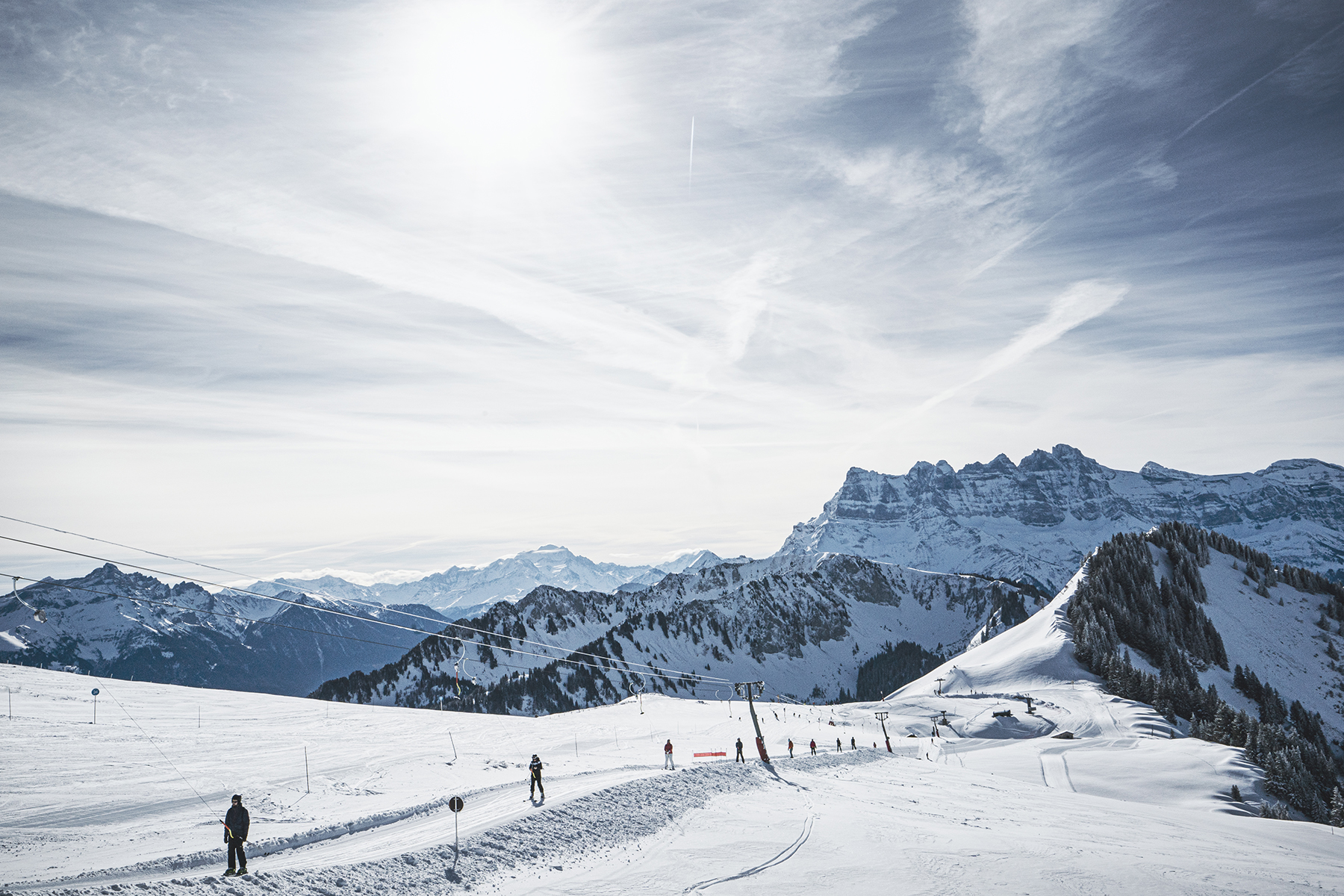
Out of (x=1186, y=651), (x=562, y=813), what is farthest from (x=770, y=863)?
(x=1186, y=651)

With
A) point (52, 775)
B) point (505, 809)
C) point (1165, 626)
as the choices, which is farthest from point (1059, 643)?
point (52, 775)

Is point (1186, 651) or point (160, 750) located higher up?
point (160, 750)

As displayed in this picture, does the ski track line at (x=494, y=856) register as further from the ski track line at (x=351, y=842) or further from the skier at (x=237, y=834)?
the skier at (x=237, y=834)

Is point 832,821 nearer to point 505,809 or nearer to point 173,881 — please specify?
point 505,809

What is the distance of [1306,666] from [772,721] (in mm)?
142782

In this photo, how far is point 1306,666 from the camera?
157 metres

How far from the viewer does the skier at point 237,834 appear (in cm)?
2102

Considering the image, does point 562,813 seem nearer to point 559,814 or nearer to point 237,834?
point 559,814

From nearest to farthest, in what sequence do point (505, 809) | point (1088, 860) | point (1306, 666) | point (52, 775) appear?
point (1088, 860) < point (505, 809) < point (52, 775) < point (1306, 666)

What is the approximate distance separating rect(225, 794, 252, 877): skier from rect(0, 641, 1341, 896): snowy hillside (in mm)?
783

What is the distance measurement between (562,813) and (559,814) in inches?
9.3

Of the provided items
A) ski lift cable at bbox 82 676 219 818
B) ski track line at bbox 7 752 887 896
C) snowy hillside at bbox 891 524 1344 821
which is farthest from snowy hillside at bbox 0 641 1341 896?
snowy hillside at bbox 891 524 1344 821

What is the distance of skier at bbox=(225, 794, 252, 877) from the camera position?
21.0m

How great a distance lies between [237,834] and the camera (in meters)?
21.3
